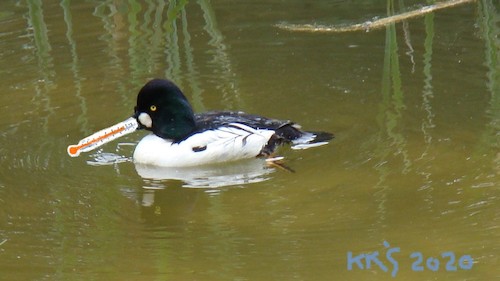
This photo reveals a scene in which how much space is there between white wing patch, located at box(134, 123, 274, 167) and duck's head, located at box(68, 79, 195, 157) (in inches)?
4.4

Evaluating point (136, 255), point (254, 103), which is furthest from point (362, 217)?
point (254, 103)

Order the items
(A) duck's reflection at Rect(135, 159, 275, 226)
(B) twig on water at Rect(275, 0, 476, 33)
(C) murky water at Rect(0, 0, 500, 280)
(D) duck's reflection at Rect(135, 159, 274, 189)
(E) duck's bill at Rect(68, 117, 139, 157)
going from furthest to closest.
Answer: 1. (B) twig on water at Rect(275, 0, 476, 33)
2. (E) duck's bill at Rect(68, 117, 139, 157)
3. (D) duck's reflection at Rect(135, 159, 274, 189)
4. (A) duck's reflection at Rect(135, 159, 275, 226)
5. (C) murky water at Rect(0, 0, 500, 280)

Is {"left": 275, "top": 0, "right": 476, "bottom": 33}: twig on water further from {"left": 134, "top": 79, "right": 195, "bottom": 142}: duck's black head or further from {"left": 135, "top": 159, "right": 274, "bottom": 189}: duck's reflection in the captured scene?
{"left": 134, "top": 79, "right": 195, "bottom": 142}: duck's black head

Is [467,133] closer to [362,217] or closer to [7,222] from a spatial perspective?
[362,217]

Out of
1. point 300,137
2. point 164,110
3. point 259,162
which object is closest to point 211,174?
point 259,162

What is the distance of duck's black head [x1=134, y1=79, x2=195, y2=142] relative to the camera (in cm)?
962

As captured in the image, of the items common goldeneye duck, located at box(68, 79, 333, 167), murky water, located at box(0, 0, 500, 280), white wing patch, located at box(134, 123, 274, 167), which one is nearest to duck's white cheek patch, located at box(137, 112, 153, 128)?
common goldeneye duck, located at box(68, 79, 333, 167)

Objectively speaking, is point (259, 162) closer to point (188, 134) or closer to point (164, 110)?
point (188, 134)

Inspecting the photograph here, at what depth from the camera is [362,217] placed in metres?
8.07

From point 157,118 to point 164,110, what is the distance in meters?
0.10

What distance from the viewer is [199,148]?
31.7ft

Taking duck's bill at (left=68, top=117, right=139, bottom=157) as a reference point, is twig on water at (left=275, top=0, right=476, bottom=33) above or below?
above

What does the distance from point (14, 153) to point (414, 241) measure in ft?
11.8

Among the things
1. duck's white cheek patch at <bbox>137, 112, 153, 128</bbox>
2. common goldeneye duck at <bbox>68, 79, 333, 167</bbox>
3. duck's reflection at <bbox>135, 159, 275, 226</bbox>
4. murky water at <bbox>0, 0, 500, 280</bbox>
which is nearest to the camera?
murky water at <bbox>0, 0, 500, 280</bbox>
